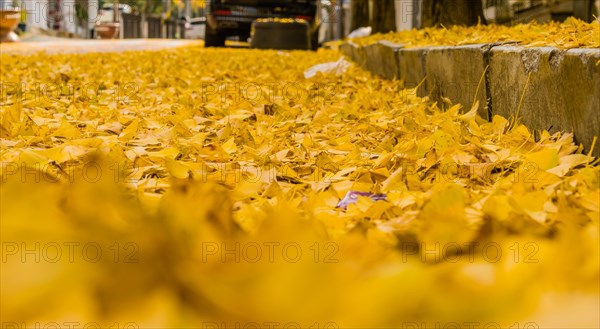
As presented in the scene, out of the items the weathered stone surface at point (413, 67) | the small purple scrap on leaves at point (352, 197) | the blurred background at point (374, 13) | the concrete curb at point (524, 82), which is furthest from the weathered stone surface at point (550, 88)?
the blurred background at point (374, 13)

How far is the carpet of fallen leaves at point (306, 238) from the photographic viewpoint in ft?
2.72

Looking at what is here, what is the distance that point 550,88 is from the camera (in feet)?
8.14

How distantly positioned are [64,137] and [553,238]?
2007 mm

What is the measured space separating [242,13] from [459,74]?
608 inches

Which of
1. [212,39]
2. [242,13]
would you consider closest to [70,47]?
[212,39]

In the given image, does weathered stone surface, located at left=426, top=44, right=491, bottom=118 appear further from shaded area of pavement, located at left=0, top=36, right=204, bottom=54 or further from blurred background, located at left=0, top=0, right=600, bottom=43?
shaded area of pavement, located at left=0, top=36, right=204, bottom=54

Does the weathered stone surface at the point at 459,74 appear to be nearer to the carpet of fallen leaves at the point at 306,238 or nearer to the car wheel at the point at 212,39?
the carpet of fallen leaves at the point at 306,238

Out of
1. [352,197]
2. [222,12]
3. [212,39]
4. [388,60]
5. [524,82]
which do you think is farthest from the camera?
[212,39]

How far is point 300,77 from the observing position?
678 centimetres

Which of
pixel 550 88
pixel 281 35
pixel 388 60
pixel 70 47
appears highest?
pixel 281 35

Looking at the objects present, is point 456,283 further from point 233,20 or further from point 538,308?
point 233,20

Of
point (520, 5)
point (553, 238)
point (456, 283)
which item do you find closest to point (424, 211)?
point (553, 238)

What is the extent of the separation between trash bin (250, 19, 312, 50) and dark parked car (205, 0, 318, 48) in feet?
8.10

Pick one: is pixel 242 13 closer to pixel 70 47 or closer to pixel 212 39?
pixel 212 39
